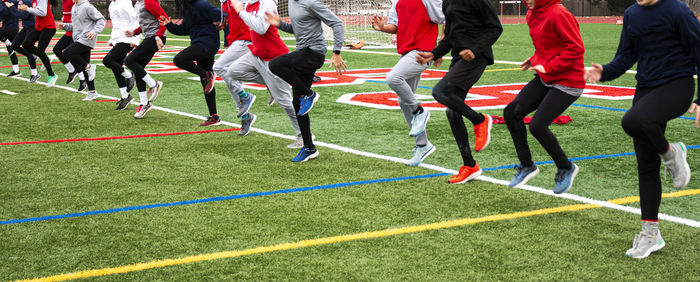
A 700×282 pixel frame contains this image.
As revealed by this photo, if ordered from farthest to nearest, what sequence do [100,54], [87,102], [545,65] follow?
1. [100,54]
2. [87,102]
3. [545,65]

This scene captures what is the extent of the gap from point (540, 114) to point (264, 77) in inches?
158

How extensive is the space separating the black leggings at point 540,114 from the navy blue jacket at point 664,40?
1.01 m

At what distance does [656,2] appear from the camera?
4727mm

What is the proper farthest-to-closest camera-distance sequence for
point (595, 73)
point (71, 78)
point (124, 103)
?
point (71, 78)
point (124, 103)
point (595, 73)

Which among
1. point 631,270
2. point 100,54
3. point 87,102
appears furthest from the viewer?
point 100,54

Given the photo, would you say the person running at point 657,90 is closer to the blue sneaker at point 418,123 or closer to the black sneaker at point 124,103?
the blue sneaker at point 418,123

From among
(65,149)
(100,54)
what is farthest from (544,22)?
(100,54)

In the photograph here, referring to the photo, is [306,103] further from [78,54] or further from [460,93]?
[78,54]

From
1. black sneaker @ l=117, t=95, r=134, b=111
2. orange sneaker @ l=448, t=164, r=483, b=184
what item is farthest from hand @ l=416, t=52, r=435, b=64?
black sneaker @ l=117, t=95, r=134, b=111

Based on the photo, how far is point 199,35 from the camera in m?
10.3

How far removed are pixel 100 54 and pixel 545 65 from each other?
20.9 metres

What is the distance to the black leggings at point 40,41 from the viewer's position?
1589 centimetres

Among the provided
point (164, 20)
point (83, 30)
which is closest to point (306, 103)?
point (164, 20)

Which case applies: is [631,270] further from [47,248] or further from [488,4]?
[47,248]
